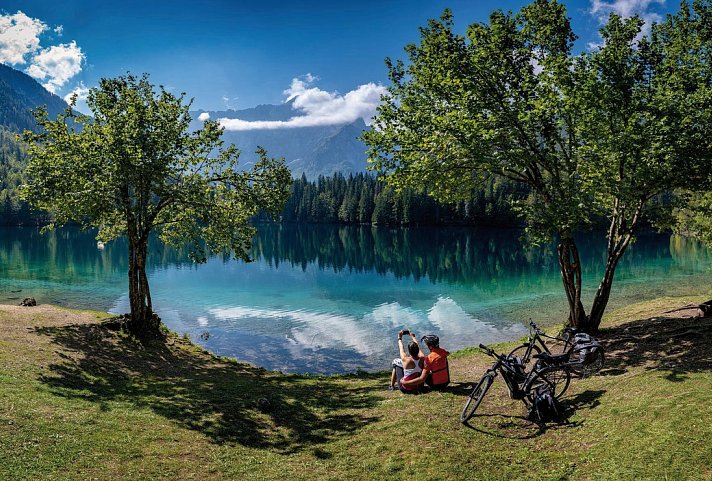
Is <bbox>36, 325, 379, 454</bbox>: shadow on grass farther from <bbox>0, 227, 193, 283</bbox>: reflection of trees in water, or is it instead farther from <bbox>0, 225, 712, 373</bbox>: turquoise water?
<bbox>0, 227, 193, 283</bbox>: reflection of trees in water

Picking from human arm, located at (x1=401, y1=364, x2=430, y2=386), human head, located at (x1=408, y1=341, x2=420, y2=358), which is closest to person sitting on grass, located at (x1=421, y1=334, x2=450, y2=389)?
human arm, located at (x1=401, y1=364, x2=430, y2=386)

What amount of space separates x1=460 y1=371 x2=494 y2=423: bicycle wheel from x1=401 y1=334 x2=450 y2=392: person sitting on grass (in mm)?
2628

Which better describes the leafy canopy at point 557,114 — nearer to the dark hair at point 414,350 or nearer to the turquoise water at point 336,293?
the dark hair at point 414,350

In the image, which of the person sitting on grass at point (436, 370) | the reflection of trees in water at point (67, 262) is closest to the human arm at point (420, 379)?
the person sitting on grass at point (436, 370)

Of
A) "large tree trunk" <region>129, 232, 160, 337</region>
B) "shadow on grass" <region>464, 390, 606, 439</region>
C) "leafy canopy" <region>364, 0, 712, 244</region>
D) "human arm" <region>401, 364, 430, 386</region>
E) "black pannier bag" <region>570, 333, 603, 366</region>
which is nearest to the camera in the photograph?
"shadow on grass" <region>464, 390, 606, 439</region>

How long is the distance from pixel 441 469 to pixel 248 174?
2085 centimetres

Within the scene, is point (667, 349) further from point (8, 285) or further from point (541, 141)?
point (8, 285)

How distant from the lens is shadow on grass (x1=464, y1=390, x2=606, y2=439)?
11031 millimetres

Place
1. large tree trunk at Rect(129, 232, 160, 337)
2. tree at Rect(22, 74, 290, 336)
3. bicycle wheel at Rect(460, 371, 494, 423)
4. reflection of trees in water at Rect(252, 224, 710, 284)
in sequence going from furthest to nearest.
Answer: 1. reflection of trees in water at Rect(252, 224, 710, 284)
2. large tree trunk at Rect(129, 232, 160, 337)
3. tree at Rect(22, 74, 290, 336)
4. bicycle wheel at Rect(460, 371, 494, 423)

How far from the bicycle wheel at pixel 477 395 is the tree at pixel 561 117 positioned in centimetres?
876

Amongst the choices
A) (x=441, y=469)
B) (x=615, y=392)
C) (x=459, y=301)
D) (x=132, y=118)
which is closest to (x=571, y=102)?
(x=615, y=392)

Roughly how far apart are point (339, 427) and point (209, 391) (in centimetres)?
584

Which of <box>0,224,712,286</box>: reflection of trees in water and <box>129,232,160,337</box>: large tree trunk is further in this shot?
<box>0,224,712,286</box>: reflection of trees in water

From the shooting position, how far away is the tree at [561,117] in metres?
17.9
